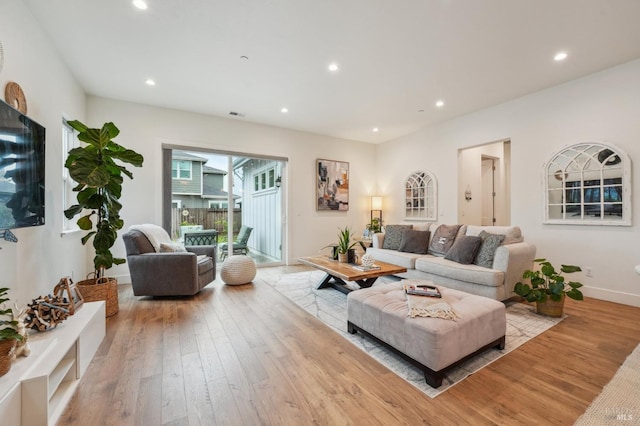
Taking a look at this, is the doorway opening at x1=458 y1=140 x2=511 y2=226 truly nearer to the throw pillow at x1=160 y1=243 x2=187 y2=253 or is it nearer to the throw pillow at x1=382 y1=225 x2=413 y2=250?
the throw pillow at x1=382 y1=225 x2=413 y2=250

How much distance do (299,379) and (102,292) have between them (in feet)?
7.79

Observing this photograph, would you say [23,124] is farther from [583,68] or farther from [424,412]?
[583,68]

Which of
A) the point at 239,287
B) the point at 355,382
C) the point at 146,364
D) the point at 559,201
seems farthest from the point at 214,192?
the point at 559,201

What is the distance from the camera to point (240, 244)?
513 centimetres

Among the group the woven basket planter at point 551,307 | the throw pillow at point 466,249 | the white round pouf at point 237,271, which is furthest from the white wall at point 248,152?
the woven basket planter at point 551,307

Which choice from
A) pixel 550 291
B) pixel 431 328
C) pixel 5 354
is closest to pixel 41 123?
pixel 5 354

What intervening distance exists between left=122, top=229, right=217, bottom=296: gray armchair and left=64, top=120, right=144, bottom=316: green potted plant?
0.34m

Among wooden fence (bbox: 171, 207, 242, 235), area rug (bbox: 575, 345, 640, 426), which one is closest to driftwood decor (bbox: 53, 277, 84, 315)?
wooden fence (bbox: 171, 207, 242, 235)

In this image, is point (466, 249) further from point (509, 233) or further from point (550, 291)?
point (550, 291)

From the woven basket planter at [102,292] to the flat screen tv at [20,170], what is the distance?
0.89 meters

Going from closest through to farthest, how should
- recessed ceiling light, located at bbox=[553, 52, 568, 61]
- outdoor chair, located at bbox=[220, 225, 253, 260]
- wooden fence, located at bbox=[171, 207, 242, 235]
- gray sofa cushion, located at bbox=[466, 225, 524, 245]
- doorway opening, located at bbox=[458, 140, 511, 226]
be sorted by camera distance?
recessed ceiling light, located at bbox=[553, 52, 568, 61] < gray sofa cushion, located at bbox=[466, 225, 524, 245] < wooden fence, located at bbox=[171, 207, 242, 235] < outdoor chair, located at bbox=[220, 225, 253, 260] < doorway opening, located at bbox=[458, 140, 511, 226]

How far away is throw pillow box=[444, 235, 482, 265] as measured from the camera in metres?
3.36

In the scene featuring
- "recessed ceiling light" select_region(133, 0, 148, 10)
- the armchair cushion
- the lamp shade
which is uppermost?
"recessed ceiling light" select_region(133, 0, 148, 10)

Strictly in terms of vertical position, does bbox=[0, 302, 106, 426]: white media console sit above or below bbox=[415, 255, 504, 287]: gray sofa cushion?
below
